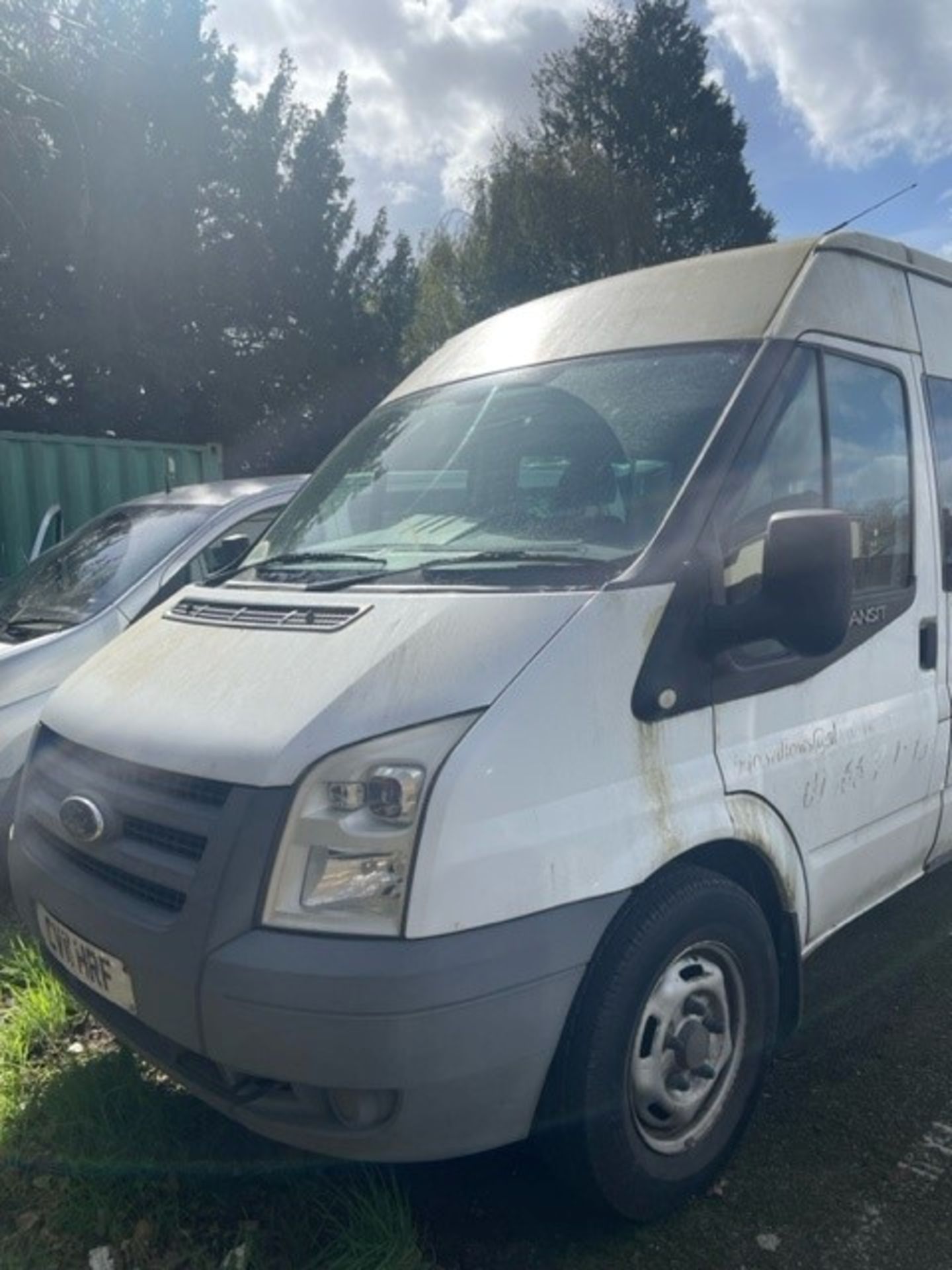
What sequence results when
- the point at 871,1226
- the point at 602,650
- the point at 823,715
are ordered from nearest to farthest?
the point at 602,650 < the point at 871,1226 < the point at 823,715

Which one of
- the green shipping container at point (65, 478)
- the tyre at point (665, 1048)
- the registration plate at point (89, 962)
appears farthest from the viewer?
the green shipping container at point (65, 478)

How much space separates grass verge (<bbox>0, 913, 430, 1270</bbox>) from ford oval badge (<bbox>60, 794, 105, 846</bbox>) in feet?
2.92

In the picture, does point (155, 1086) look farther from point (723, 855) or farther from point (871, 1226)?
point (871, 1226)

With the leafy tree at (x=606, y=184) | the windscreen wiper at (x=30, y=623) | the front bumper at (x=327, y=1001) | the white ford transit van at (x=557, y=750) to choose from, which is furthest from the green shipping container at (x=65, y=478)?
the leafy tree at (x=606, y=184)

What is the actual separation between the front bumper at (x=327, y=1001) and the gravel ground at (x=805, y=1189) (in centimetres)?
48

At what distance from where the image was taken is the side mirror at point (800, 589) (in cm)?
223

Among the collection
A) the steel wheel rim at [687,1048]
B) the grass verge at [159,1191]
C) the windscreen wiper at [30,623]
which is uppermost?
the windscreen wiper at [30,623]

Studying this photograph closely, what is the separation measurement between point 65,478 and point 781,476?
6.77m

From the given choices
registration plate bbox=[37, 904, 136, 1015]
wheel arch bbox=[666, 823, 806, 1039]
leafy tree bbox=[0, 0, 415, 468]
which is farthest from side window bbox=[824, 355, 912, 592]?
leafy tree bbox=[0, 0, 415, 468]

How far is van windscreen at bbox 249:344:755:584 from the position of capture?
2570 millimetres

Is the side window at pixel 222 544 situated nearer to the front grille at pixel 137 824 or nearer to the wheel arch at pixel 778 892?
the front grille at pixel 137 824

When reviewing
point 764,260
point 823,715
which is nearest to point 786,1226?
point 823,715

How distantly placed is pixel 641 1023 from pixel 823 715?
1032 millimetres

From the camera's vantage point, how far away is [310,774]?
2016 mm
